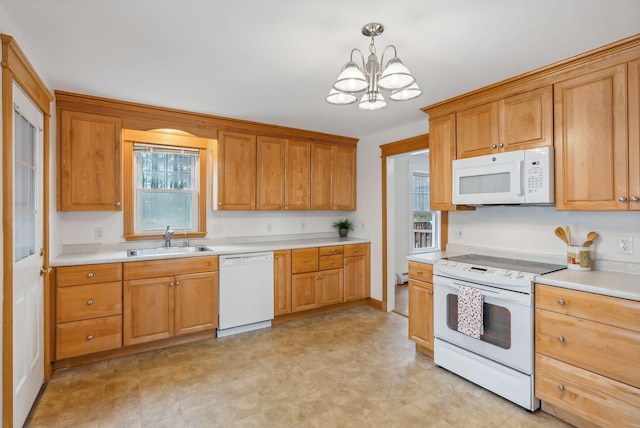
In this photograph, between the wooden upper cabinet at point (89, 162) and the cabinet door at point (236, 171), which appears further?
the cabinet door at point (236, 171)

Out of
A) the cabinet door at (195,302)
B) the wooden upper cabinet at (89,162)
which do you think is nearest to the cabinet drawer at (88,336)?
the cabinet door at (195,302)

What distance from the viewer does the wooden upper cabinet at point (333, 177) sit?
4.36 metres

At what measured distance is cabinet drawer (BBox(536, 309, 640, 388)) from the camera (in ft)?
5.79

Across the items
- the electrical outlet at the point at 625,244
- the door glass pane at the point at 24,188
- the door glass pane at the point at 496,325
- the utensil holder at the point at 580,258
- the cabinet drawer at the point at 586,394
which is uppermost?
the door glass pane at the point at 24,188

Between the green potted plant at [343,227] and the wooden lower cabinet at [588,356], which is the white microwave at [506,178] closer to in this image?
the wooden lower cabinet at [588,356]

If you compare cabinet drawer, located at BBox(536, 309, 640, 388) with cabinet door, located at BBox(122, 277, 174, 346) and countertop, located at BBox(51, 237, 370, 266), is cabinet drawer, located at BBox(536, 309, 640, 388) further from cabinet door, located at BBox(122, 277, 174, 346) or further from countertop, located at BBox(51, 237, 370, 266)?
cabinet door, located at BBox(122, 277, 174, 346)

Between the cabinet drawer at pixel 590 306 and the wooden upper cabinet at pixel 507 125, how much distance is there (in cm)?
108

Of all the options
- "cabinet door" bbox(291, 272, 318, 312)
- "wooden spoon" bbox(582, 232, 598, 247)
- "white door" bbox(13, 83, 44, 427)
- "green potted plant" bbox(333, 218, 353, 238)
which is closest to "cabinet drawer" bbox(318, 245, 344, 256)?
"cabinet door" bbox(291, 272, 318, 312)

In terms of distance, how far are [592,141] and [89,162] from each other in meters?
4.07

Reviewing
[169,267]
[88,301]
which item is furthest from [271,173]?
[88,301]

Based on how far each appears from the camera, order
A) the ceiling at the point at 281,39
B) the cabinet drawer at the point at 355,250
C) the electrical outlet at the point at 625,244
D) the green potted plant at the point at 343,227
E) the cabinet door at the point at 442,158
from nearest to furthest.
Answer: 1. the ceiling at the point at 281,39
2. the electrical outlet at the point at 625,244
3. the cabinet door at the point at 442,158
4. the cabinet drawer at the point at 355,250
5. the green potted plant at the point at 343,227

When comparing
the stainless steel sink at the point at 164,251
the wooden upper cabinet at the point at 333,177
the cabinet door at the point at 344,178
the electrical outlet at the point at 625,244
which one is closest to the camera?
the electrical outlet at the point at 625,244

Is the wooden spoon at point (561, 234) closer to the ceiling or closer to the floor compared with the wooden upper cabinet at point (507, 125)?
closer to the floor

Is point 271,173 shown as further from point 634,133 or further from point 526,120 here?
point 634,133
